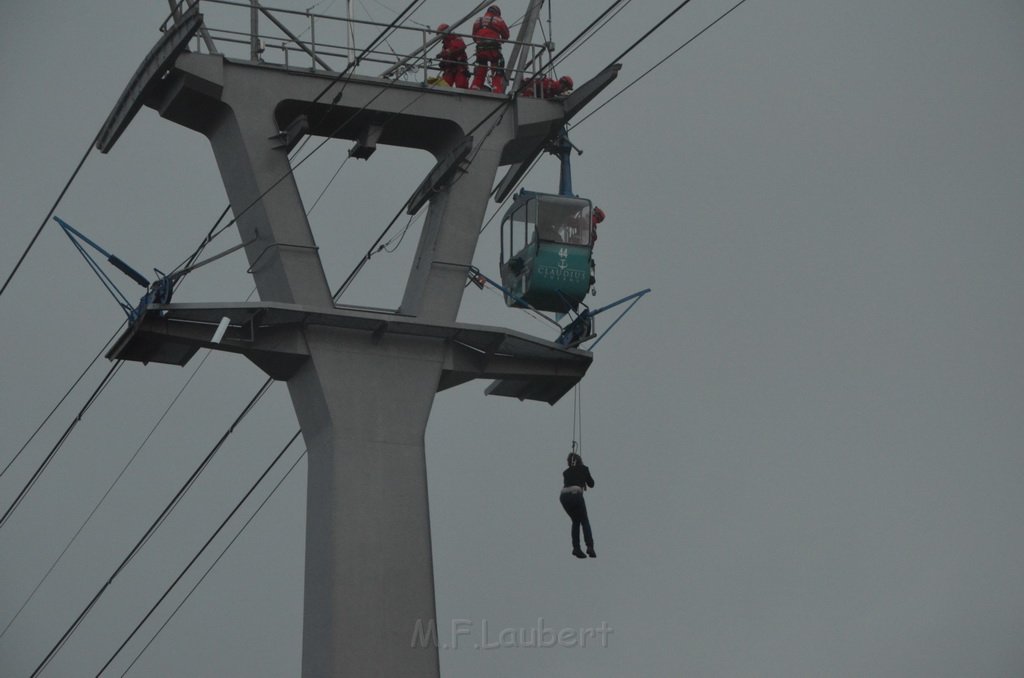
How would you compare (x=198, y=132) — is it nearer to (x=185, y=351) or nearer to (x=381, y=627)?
(x=185, y=351)

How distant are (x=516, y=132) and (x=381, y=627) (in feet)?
25.5

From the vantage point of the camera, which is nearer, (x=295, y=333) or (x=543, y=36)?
(x=295, y=333)

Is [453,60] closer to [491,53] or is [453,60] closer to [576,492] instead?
[491,53]

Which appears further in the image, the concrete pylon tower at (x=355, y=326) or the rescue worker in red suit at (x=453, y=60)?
the rescue worker in red suit at (x=453, y=60)

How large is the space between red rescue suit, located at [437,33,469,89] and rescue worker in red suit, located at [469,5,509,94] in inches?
8.4

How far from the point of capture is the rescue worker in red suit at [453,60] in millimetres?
34469

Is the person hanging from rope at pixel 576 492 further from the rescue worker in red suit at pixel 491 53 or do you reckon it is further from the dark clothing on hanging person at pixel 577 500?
the rescue worker in red suit at pixel 491 53

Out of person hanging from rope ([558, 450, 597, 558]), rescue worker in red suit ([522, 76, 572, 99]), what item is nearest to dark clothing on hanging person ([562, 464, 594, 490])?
person hanging from rope ([558, 450, 597, 558])

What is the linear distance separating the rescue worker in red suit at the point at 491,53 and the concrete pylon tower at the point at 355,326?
2.53 feet

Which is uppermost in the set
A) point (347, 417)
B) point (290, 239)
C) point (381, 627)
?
point (290, 239)

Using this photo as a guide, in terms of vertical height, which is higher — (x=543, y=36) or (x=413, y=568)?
(x=543, y=36)

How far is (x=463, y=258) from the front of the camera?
3350 centimetres

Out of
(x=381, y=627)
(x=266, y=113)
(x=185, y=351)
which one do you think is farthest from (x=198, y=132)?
(x=381, y=627)

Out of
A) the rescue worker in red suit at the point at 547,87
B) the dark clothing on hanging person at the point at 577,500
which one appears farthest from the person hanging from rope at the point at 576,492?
the rescue worker in red suit at the point at 547,87
